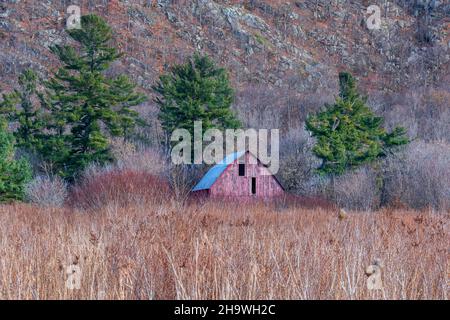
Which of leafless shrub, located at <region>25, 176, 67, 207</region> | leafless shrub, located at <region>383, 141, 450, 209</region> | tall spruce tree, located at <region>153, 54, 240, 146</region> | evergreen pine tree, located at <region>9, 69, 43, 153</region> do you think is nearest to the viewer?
leafless shrub, located at <region>25, 176, 67, 207</region>

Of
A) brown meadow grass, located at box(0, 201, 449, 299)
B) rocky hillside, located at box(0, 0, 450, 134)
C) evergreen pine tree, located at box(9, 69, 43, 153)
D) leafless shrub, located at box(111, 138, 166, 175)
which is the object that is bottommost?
brown meadow grass, located at box(0, 201, 449, 299)

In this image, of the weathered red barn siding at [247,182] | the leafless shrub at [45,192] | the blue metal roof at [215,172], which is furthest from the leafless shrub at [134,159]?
the leafless shrub at [45,192]

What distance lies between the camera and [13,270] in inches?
213

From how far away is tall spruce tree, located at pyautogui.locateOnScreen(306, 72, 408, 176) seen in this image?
29.6m

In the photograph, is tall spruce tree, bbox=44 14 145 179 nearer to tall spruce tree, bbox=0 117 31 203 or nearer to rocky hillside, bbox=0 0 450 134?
tall spruce tree, bbox=0 117 31 203

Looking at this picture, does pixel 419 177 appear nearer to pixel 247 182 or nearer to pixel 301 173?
pixel 301 173

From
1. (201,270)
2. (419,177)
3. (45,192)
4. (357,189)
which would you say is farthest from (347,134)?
(201,270)

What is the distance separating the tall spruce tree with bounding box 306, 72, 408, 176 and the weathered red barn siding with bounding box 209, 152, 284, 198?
2686 mm

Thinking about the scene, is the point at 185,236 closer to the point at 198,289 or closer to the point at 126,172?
the point at 198,289

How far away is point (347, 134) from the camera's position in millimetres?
29844

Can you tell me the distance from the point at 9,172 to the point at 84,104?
5660 mm

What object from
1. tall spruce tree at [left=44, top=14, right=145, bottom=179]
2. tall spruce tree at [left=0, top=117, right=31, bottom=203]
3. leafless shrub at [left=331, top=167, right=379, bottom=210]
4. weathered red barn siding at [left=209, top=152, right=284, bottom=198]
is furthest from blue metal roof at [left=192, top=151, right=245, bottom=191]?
tall spruce tree at [left=0, top=117, right=31, bottom=203]

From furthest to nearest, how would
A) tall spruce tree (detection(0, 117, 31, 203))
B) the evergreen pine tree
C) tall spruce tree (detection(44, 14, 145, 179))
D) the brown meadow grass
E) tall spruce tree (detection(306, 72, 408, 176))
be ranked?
the evergreen pine tree, tall spruce tree (detection(306, 72, 408, 176)), tall spruce tree (detection(44, 14, 145, 179)), tall spruce tree (detection(0, 117, 31, 203)), the brown meadow grass

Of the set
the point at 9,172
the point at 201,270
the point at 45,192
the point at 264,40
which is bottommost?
the point at 201,270
